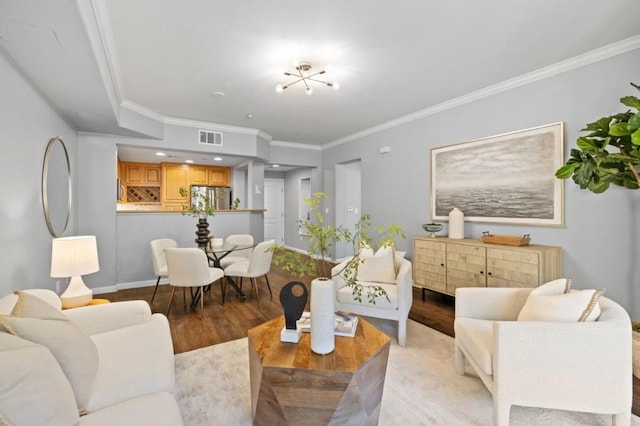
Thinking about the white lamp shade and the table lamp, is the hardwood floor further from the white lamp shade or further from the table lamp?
the white lamp shade

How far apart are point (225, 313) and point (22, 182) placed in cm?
215

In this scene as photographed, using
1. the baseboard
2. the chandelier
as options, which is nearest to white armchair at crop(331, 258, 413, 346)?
the chandelier

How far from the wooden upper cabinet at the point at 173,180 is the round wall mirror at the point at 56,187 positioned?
306 cm

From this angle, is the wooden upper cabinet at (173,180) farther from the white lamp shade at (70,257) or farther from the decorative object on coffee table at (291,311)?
the decorative object on coffee table at (291,311)

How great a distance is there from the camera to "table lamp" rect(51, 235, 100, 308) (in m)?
2.30

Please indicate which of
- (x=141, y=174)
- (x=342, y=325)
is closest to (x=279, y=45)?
(x=342, y=325)

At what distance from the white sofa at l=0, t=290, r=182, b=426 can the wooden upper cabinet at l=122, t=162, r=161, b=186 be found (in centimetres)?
551

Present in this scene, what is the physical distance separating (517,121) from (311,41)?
2.41 m

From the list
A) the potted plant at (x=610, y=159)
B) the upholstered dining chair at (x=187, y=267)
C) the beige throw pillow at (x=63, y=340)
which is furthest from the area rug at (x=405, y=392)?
the potted plant at (x=610, y=159)

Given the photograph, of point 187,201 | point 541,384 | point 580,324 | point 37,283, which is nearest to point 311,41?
point 580,324

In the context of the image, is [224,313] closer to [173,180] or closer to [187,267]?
[187,267]

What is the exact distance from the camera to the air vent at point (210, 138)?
4902 mm

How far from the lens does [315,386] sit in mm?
1347

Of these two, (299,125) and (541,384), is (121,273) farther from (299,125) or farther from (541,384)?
(541,384)
